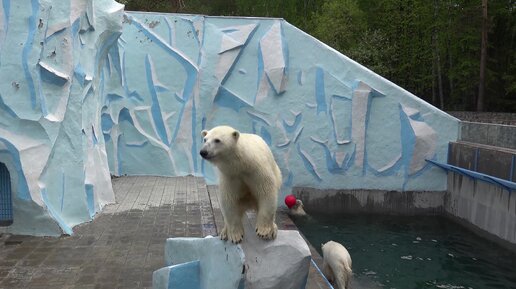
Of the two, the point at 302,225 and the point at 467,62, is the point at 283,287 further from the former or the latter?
the point at 467,62

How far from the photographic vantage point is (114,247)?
725 centimetres

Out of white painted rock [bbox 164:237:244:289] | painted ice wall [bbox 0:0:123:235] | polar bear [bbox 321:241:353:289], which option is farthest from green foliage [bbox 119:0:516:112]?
white painted rock [bbox 164:237:244:289]

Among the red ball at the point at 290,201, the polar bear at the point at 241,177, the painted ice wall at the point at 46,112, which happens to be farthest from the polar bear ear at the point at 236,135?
the red ball at the point at 290,201

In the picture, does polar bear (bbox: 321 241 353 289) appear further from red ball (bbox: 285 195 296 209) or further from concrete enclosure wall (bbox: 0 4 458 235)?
concrete enclosure wall (bbox: 0 4 458 235)

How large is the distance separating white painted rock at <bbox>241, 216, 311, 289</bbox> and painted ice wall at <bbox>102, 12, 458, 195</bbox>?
8824 millimetres

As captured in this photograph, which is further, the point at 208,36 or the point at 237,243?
the point at 208,36

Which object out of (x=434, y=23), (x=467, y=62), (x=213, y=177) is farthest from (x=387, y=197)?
(x=434, y=23)

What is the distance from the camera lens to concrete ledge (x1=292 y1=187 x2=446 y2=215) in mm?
13375

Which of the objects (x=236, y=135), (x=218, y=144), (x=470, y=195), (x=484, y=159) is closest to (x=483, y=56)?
(x=470, y=195)

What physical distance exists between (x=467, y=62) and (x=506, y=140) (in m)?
9.62

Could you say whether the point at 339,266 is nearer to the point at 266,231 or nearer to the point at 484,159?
the point at 266,231

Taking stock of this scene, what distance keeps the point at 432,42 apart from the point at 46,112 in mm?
18592

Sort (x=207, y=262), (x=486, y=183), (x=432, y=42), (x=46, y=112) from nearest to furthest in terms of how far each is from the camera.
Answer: (x=207, y=262)
(x=46, y=112)
(x=486, y=183)
(x=432, y=42)

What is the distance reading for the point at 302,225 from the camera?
12.4 m
